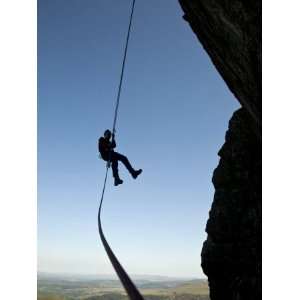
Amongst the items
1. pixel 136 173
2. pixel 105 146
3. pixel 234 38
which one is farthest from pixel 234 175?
pixel 234 38

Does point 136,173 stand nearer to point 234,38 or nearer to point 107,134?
point 107,134

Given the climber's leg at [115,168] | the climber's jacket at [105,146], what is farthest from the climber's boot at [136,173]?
the climber's jacket at [105,146]

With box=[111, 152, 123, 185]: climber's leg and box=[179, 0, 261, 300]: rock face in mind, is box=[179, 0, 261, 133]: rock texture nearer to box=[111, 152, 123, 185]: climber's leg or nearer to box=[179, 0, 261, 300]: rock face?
box=[179, 0, 261, 300]: rock face

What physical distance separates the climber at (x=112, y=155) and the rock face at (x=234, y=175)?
4021mm

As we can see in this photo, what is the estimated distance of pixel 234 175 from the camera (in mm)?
17734

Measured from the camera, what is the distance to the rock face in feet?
33.3

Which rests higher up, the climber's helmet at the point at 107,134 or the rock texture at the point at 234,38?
the rock texture at the point at 234,38

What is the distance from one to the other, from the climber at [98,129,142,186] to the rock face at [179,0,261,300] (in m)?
4.02

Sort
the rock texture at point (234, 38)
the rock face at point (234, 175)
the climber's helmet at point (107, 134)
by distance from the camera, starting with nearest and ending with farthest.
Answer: the rock texture at point (234, 38), the rock face at point (234, 175), the climber's helmet at point (107, 134)

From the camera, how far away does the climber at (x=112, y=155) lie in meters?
12.2

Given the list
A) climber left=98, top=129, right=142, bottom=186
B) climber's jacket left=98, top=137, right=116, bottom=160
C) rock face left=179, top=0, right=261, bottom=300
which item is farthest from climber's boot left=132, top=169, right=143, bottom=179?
rock face left=179, top=0, right=261, bottom=300

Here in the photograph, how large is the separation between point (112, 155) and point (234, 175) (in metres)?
7.17

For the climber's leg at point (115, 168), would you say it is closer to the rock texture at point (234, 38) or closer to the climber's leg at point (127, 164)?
the climber's leg at point (127, 164)
